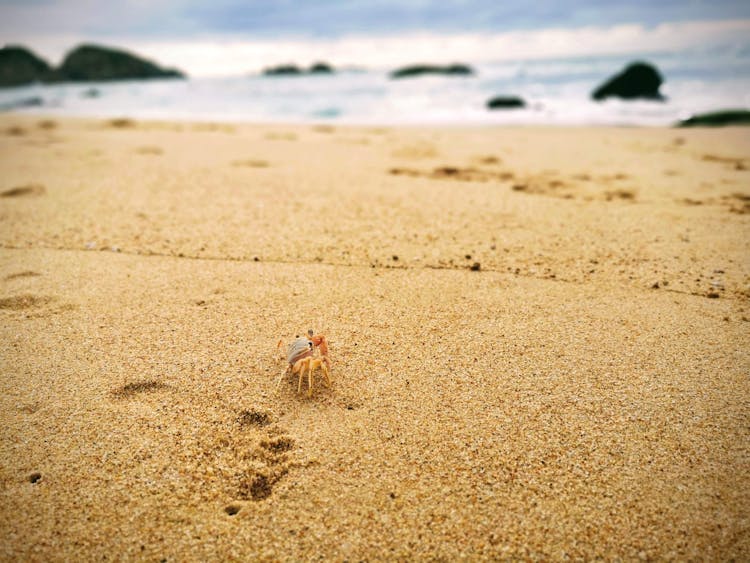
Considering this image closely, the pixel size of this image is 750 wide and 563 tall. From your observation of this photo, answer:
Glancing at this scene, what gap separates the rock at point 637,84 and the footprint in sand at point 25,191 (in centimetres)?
1399

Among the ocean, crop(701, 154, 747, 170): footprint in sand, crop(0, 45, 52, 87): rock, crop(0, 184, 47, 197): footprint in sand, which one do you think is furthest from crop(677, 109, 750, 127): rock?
crop(0, 45, 52, 87): rock

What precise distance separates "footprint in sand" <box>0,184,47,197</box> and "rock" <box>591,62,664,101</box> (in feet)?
45.9

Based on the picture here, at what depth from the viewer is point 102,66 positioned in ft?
173

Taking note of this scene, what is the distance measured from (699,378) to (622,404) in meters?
0.39

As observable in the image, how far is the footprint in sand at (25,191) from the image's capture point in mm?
3801

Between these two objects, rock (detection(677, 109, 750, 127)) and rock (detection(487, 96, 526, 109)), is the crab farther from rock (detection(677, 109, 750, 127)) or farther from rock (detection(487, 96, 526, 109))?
rock (detection(487, 96, 526, 109))

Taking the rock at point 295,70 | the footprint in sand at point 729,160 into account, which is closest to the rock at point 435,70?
the rock at point 295,70

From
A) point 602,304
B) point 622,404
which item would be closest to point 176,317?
point 622,404

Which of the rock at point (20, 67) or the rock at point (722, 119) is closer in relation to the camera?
the rock at point (722, 119)

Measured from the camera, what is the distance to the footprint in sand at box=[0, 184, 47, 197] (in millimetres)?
3801

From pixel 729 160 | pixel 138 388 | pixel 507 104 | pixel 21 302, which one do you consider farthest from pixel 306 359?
pixel 507 104

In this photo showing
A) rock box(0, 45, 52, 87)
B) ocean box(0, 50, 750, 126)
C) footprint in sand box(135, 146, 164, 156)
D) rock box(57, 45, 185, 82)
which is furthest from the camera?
rock box(57, 45, 185, 82)

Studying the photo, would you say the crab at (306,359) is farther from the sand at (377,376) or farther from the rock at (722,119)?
the rock at (722,119)

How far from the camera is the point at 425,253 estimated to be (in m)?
2.88
